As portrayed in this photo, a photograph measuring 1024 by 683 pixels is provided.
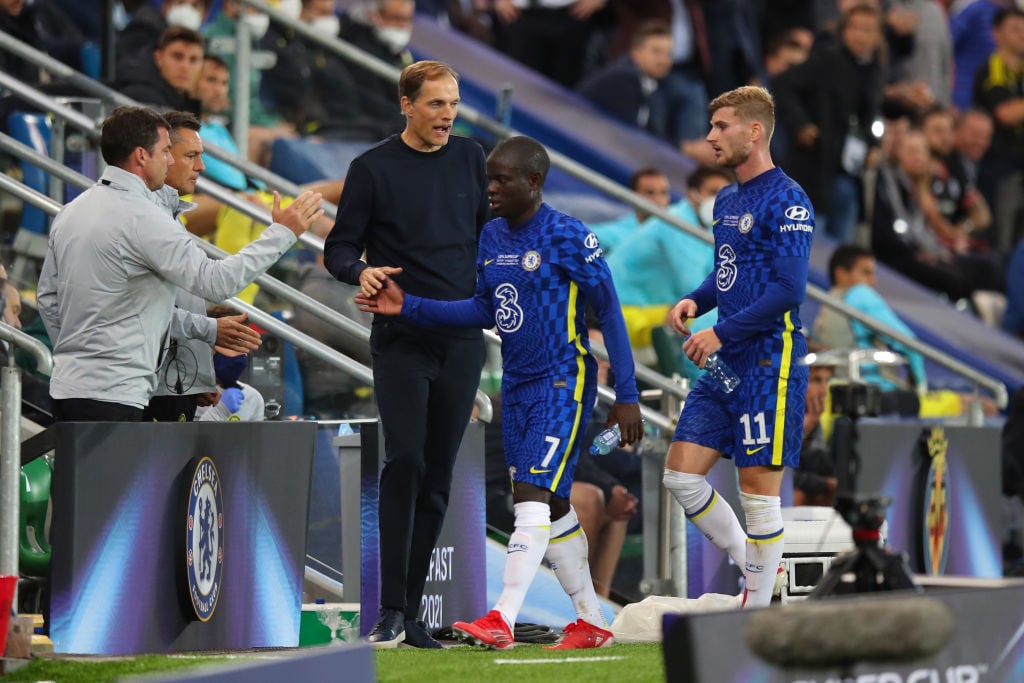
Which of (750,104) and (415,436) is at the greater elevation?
(750,104)

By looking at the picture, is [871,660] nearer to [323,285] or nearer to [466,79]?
[323,285]

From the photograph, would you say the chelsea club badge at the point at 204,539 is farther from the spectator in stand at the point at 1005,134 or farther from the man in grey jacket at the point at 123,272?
the spectator in stand at the point at 1005,134

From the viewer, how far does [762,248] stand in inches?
281

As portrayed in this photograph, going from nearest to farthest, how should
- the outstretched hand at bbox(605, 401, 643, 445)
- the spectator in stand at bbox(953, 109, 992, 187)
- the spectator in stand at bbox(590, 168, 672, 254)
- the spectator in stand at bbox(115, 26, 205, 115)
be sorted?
the outstretched hand at bbox(605, 401, 643, 445), the spectator in stand at bbox(115, 26, 205, 115), the spectator in stand at bbox(590, 168, 672, 254), the spectator in stand at bbox(953, 109, 992, 187)

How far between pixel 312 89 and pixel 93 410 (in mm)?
5307

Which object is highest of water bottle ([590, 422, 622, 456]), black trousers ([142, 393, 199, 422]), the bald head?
the bald head

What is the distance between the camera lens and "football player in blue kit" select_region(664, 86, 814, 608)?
704 cm

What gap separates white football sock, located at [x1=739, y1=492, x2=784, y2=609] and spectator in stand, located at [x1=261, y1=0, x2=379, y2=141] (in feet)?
17.7

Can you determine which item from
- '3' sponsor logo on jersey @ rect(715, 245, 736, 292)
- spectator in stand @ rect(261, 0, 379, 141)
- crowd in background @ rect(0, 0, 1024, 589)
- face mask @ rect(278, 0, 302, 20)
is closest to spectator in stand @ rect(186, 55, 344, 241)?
crowd in background @ rect(0, 0, 1024, 589)

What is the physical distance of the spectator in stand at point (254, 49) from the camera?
11414 mm

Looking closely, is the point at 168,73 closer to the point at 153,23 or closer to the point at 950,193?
the point at 153,23

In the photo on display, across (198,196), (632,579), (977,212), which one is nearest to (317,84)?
(198,196)

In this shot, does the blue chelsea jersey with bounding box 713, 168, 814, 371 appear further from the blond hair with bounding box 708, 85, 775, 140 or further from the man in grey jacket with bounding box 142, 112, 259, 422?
the man in grey jacket with bounding box 142, 112, 259, 422

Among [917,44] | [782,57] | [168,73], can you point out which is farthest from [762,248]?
[917,44]
